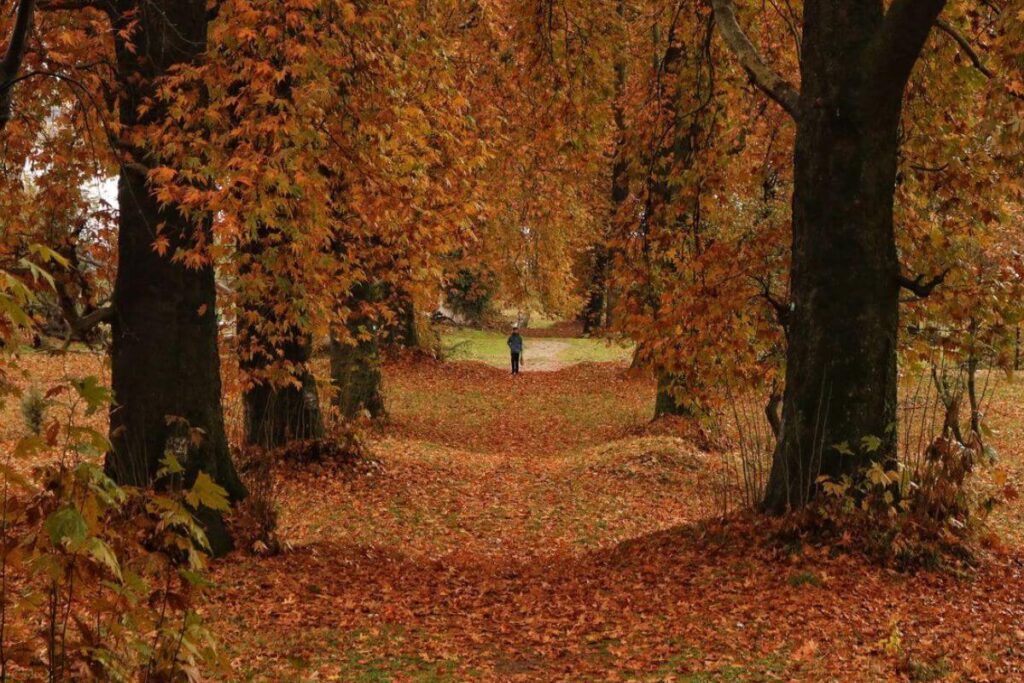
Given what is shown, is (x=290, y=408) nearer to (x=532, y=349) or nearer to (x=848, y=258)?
(x=848, y=258)

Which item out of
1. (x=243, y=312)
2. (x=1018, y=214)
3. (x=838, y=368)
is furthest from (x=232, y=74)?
(x=1018, y=214)

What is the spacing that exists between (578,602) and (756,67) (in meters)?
4.98

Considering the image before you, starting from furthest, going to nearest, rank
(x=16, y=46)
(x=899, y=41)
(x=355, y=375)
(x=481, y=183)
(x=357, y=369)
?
(x=355, y=375), (x=357, y=369), (x=481, y=183), (x=899, y=41), (x=16, y=46)

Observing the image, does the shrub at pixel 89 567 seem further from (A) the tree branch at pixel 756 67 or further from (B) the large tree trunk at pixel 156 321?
(A) the tree branch at pixel 756 67

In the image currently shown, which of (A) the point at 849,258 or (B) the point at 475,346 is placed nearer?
(A) the point at 849,258

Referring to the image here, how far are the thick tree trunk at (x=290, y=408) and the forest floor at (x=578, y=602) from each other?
0.82m

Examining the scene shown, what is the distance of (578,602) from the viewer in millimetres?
7391

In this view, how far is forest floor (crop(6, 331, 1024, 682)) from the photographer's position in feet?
19.2

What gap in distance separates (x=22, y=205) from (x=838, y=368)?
8410 millimetres

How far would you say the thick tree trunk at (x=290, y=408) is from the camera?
13367 millimetres

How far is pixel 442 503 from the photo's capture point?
528 inches

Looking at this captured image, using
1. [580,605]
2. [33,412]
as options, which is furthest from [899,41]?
[33,412]

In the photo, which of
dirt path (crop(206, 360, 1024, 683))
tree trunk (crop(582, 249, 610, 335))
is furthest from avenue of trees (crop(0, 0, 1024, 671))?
tree trunk (crop(582, 249, 610, 335))

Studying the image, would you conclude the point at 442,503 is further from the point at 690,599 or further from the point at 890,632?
the point at 890,632
